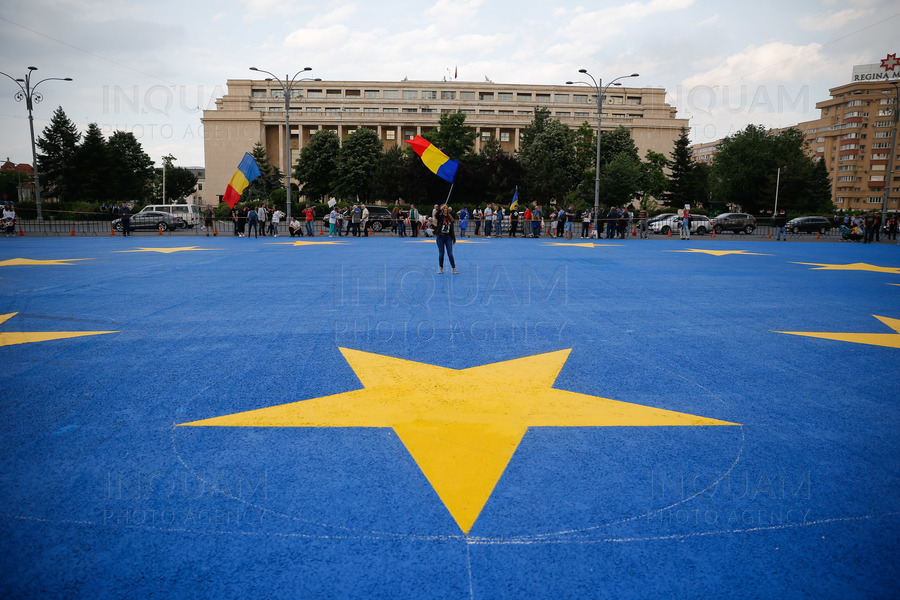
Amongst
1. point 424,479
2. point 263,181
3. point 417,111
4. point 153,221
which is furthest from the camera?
point 417,111

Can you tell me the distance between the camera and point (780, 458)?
3.74 metres

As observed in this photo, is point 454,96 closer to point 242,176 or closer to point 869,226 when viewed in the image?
point 869,226

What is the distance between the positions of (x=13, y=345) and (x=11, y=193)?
5138 inches

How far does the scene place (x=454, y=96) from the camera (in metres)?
97.2

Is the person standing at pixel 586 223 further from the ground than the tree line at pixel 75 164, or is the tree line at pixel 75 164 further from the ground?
the tree line at pixel 75 164

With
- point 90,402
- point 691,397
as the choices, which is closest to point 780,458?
point 691,397

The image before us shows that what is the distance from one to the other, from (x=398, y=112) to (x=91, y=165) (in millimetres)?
44735

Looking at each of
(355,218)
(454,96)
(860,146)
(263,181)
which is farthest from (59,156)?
(860,146)

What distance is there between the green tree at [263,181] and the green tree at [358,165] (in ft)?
31.8

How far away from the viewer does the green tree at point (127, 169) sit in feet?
227

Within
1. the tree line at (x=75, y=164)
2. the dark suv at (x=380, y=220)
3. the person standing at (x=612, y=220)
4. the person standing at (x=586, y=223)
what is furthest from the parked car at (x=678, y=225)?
the tree line at (x=75, y=164)

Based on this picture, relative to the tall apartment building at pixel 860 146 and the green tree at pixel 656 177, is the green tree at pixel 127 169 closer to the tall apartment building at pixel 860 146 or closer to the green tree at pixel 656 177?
the green tree at pixel 656 177

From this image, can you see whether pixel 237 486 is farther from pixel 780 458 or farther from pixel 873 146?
pixel 873 146

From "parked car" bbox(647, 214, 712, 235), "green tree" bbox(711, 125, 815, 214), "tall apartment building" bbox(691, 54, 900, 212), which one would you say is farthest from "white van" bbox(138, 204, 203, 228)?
"tall apartment building" bbox(691, 54, 900, 212)
